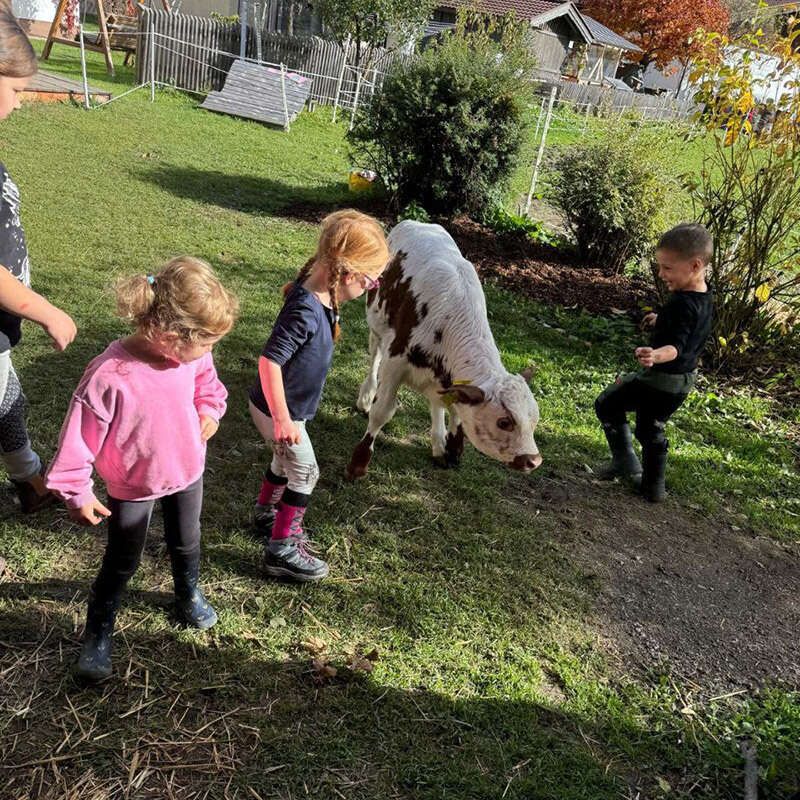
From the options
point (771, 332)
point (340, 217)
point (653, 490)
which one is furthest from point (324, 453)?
point (771, 332)

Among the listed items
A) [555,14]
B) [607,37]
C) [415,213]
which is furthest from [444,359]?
[607,37]

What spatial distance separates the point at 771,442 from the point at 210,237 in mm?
6607

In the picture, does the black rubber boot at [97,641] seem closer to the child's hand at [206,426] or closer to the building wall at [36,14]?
the child's hand at [206,426]

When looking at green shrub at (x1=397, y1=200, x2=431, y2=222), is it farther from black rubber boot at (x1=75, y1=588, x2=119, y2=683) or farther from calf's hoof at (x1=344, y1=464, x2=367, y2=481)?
black rubber boot at (x1=75, y1=588, x2=119, y2=683)

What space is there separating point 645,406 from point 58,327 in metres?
3.70

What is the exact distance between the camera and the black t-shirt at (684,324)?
4.23 meters

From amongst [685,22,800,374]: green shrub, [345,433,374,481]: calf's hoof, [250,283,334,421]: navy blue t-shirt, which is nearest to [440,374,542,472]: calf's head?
[345,433,374,481]: calf's hoof

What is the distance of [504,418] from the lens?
3713 mm

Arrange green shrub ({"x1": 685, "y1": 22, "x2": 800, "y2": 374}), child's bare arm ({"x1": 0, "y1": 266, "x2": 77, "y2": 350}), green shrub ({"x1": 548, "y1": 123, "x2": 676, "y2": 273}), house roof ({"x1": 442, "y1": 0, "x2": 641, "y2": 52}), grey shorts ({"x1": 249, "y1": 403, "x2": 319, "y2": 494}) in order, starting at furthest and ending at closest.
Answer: house roof ({"x1": 442, "y1": 0, "x2": 641, "y2": 52})
green shrub ({"x1": 548, "y1": 123, "x2": 676, "y2": 273})
green shrub ({"x1": 685, "y1": 22, "x2": 800, "y2": 374})
grey shorts ({"x1": 249, "y1": 403, "x2": 319, "y2": 494})
child's bare arm ({"x1": 0, "y1": 266, "x2": 77, "y2": 350})

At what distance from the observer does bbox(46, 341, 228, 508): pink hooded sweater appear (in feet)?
7.39

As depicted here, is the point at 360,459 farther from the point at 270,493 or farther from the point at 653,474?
the point at 653,474

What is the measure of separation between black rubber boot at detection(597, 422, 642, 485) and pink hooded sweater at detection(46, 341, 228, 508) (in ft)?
10.7

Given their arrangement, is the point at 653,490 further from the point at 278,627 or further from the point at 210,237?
the point at 210,237

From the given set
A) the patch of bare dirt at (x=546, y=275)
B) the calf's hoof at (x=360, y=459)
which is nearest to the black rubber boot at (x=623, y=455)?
the calf's hoof at (x=360, y=459)
